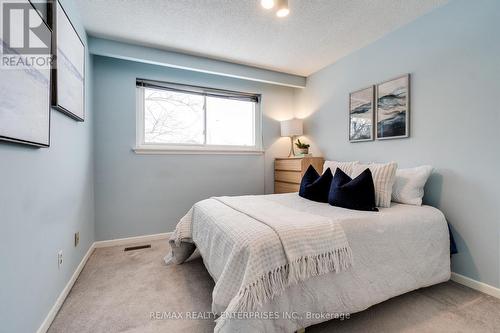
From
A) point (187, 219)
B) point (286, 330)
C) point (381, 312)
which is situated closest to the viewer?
point (286, 330)

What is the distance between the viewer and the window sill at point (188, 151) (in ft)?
9.53

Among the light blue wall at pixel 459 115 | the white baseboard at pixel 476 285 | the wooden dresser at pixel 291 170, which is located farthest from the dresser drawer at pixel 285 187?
the white baseboard at pixel 476 285

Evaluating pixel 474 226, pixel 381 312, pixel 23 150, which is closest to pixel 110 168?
pixel 23 150

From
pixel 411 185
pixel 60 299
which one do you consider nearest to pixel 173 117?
pixel 60 299

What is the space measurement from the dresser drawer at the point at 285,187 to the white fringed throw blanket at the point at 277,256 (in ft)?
5.64

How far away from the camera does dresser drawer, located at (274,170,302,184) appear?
10.4 feet

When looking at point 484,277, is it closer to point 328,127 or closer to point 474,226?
point 474,226

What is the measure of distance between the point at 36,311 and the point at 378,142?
10.3 ft

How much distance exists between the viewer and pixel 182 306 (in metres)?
1.59

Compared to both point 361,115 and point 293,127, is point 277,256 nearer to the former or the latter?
point 361,115

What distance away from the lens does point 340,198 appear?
1.91 meters

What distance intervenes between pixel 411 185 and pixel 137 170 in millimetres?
3000

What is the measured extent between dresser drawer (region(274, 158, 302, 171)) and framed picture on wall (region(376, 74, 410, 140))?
1023 mm

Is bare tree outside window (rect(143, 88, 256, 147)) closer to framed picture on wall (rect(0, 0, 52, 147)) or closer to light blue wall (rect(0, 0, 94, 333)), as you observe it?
light blue wall (rect(0, 0, 94, 333))
